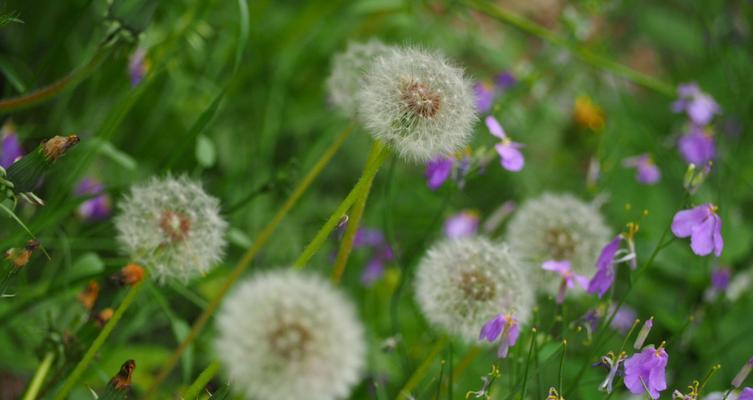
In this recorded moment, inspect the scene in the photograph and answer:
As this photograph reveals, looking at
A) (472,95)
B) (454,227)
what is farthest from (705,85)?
(472,95)

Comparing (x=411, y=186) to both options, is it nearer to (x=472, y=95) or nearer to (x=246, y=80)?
(x=246, y=80)

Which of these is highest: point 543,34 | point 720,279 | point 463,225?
point 543,34

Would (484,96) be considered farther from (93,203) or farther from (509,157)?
(93,203)

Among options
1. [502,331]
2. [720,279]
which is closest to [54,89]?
[502,331]

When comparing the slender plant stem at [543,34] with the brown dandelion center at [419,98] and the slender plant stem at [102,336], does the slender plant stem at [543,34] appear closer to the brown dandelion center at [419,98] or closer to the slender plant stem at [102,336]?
the brown dandelion center at [419,98]

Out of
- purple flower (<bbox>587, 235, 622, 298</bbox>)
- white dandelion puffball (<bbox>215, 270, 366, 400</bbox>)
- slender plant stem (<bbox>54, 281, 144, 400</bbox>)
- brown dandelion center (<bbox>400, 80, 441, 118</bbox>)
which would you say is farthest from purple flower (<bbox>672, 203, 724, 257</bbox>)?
slender plant stem (<bbox>54, 281, 144, 400</bbox>)

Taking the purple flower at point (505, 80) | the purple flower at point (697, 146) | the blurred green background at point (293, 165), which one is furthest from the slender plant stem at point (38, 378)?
the purple flower at point (697, 146)

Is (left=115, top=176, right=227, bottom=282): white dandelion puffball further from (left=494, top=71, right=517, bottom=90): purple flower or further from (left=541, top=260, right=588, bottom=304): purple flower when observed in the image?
(left=494, top=71, right=517, bottom=90): purple flower
